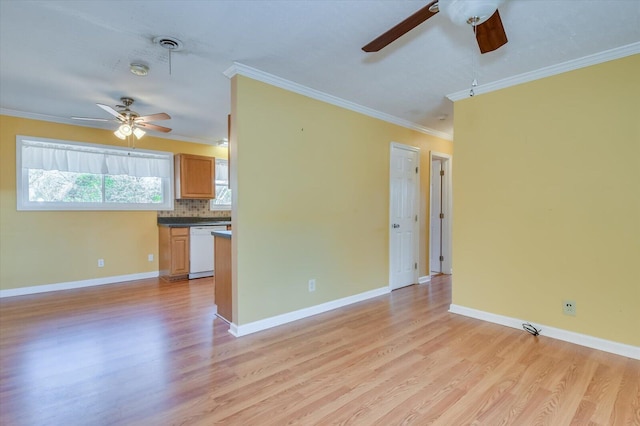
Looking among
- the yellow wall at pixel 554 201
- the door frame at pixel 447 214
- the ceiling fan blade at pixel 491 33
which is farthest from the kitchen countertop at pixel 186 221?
the ceiling fan blade at pixel 491 33

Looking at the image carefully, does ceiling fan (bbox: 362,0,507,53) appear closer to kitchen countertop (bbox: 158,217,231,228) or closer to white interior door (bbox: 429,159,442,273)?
white interior door (bbox: 429,159,442,273)

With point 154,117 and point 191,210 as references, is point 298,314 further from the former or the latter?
point 191,210

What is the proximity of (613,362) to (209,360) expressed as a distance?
123 inches

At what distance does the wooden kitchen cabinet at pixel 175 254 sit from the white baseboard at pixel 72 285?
13.9 inches

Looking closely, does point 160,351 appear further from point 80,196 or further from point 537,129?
point 537,129

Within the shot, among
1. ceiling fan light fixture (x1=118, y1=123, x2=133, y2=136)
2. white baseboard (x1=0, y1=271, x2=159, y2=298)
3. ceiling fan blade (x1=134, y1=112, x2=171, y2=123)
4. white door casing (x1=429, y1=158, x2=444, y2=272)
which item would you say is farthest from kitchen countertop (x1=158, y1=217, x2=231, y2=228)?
white door casing (x1=429, y1=158, x2=444, y2=272)

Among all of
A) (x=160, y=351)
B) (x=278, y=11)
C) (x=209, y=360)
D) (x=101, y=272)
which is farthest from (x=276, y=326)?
(x=101, y=272)

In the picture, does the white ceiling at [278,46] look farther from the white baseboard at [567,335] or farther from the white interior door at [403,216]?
the white baseboard at [567,335]

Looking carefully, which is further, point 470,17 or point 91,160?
point 91,160

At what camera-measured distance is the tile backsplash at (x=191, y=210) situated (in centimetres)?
559

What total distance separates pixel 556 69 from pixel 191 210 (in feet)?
18.4

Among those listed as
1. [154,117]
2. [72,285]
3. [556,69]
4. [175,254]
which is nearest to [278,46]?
[154,117]

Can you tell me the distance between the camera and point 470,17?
1.54 meters

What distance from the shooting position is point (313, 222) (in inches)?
137
